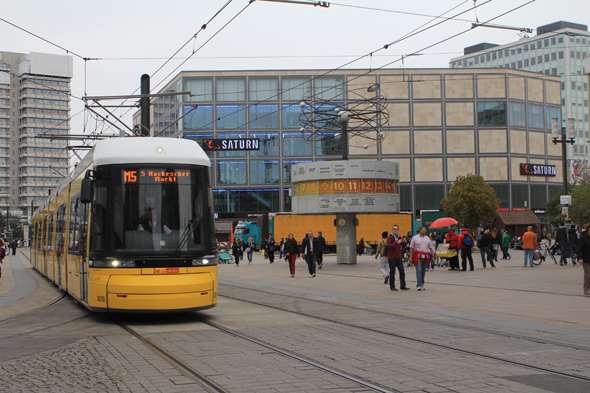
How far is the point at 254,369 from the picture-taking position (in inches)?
265

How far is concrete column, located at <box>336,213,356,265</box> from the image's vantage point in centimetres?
2983

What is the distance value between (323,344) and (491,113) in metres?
62.8

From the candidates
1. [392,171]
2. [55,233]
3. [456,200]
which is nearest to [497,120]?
[456,200]

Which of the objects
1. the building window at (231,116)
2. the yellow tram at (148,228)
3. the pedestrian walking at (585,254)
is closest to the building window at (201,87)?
the building window at (231,116)

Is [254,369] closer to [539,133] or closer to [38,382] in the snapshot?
[38,382]

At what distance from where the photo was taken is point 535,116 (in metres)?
69.1

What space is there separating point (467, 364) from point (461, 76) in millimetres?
63470

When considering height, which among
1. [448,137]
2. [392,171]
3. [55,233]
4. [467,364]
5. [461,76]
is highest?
[461,76]

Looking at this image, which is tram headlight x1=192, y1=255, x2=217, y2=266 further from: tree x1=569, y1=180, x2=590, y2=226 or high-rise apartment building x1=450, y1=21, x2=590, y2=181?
high-rise apartment building x1=450, y1=21, x2=590, y2=181

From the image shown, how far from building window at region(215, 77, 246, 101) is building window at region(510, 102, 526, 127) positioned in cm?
2850

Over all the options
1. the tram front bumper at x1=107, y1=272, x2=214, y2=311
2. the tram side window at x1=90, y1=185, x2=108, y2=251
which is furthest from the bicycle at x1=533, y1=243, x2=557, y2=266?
the tram side window at x1=90, y1=185, x2=108, y2=251

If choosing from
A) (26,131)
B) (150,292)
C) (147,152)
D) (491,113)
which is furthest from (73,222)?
(26,131)

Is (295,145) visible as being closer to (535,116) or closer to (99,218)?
(535,116)

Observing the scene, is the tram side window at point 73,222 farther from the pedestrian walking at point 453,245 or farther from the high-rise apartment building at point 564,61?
the high-rise apartment building at point 564,61
